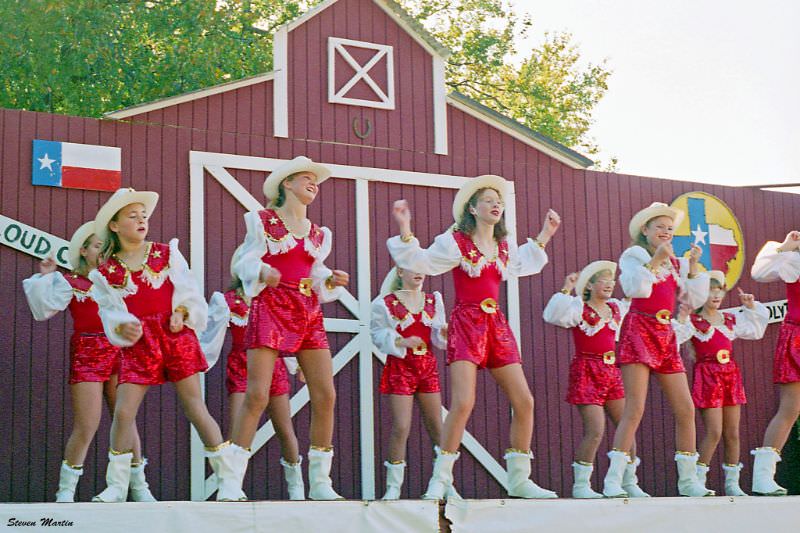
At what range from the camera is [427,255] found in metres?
6.88

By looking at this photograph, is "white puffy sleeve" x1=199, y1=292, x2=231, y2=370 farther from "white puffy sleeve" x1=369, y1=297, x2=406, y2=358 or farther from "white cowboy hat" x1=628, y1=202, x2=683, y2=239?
"white cowboy hat" x1=628, y1=202, x2=683, y2=239

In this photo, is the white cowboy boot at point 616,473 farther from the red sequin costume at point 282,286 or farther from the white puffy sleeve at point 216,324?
the white puffy sleeve at point 216,324

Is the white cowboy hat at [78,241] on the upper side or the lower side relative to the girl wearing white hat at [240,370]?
upper

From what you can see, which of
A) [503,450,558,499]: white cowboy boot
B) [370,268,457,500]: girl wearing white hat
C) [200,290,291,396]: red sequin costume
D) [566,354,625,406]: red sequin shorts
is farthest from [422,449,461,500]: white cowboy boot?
[566,354,625,406]: red sequin shorts

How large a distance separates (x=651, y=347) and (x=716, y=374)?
1.61 meters

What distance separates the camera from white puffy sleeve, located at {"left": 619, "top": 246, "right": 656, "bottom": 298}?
24.3 feet

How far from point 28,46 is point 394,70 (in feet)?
21.8

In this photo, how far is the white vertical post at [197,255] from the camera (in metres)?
8.06

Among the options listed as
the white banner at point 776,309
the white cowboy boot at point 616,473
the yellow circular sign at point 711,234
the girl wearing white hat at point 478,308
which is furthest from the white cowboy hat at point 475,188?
the white banner at point 776,309

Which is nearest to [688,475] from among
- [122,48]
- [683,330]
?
[683,330]

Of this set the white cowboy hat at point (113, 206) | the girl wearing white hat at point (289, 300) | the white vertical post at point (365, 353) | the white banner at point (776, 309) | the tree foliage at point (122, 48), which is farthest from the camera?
the tree foliage at point (122, 48)

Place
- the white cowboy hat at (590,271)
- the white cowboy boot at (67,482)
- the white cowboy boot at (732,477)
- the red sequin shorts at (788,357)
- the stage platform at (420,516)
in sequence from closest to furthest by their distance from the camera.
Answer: the stage platform at (420,516) → the white cowboy boot at (67,482) → the red sequin shorts at (788,357) → the white cowboy hat at (590,271) → the white cowboy boot at (732,477)

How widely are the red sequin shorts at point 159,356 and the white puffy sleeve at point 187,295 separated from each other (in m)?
0.07

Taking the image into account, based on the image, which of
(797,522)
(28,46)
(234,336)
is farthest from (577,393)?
(28,46)
